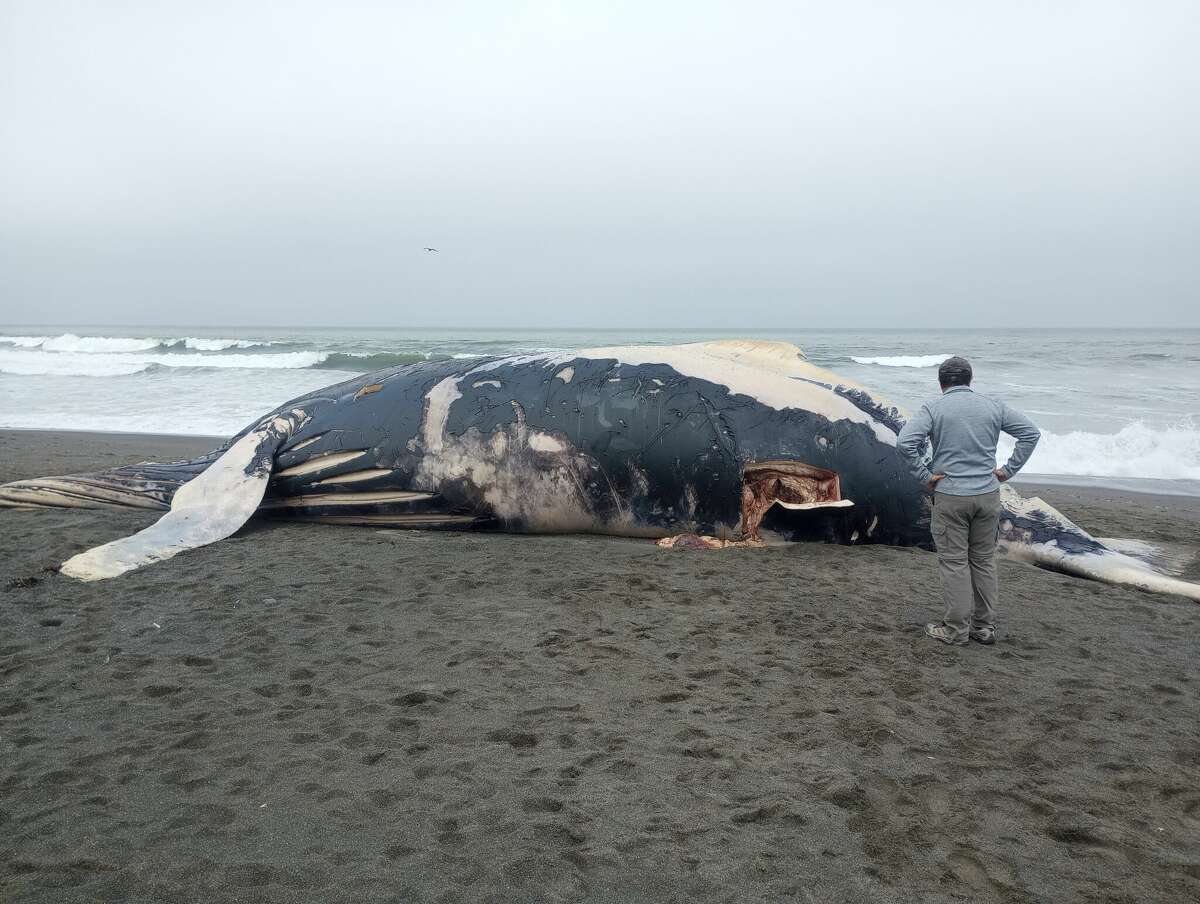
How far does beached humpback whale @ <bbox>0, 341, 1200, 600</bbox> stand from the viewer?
6.12 m

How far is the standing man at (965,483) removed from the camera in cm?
451

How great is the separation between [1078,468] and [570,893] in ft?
40.2

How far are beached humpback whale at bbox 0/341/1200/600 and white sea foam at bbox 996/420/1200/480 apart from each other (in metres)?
6.59

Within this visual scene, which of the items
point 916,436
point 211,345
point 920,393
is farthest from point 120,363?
point 916,436

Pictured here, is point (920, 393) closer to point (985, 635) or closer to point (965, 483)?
point (965, 483)

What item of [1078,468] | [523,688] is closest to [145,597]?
[523,688]

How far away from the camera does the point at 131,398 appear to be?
1967 cm

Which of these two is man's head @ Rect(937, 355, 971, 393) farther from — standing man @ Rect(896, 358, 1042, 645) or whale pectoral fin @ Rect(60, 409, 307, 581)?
whale pectoral fin @ Rect(60, 409, 307, 581)

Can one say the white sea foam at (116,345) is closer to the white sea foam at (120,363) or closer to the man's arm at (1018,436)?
the white sea foam at (120,363)

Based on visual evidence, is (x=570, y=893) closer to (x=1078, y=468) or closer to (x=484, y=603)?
(x=484, y=603)

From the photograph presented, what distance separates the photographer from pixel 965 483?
15.0 ft

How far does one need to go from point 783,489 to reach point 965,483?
180 centimetres

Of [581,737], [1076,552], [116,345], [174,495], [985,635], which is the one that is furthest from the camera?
[116,345]

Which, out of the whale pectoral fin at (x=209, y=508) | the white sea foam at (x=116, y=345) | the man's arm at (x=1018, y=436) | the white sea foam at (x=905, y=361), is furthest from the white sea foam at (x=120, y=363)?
the man's arm at (x=1018, y=436)
